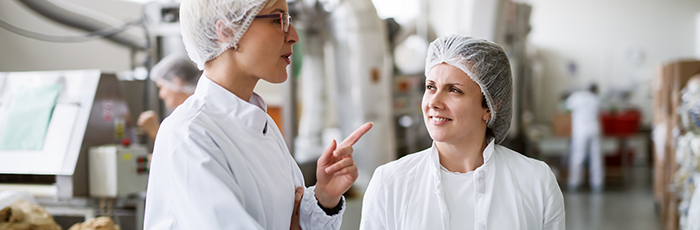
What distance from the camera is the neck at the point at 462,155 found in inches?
60.7

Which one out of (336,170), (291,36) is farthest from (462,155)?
(291,36)

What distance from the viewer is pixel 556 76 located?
1165cm

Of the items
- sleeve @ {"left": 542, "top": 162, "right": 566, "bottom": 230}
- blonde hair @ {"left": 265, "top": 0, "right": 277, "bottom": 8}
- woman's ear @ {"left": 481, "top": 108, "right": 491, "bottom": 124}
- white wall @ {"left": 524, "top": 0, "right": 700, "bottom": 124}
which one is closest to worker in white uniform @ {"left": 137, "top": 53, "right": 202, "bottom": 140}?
blonde hair @ {"left": 265, "top": 0, "right": 277, "bottom": 8}

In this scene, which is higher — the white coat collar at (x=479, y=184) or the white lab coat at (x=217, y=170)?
the white lab coat at (x=217, y=170)

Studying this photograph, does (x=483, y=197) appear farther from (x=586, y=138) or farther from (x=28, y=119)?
(x=586, y=138)

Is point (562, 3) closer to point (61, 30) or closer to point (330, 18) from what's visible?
point (330, 18)

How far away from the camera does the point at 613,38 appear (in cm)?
1076

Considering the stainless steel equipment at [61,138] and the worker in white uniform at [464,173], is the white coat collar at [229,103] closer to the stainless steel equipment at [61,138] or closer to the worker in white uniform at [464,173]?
the worker in white uniform at [464,173]

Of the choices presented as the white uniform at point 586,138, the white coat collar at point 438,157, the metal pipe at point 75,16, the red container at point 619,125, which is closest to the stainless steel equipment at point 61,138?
the metal pipe at point 75,16

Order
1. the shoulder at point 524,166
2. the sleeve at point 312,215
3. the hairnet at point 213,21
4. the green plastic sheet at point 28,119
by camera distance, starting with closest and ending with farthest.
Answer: the hairnet at point 213,21 < the sleeve at point 312,215 < the shoulder at point 524,166 < the green plastic sheet at point 28,119

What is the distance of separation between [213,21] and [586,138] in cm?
665

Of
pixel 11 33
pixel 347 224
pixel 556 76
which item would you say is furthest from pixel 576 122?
pixel 11 33

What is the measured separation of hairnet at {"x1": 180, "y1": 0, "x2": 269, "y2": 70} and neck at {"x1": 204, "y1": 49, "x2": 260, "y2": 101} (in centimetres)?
2

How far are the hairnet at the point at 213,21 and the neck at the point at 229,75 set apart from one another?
2 centimetres
